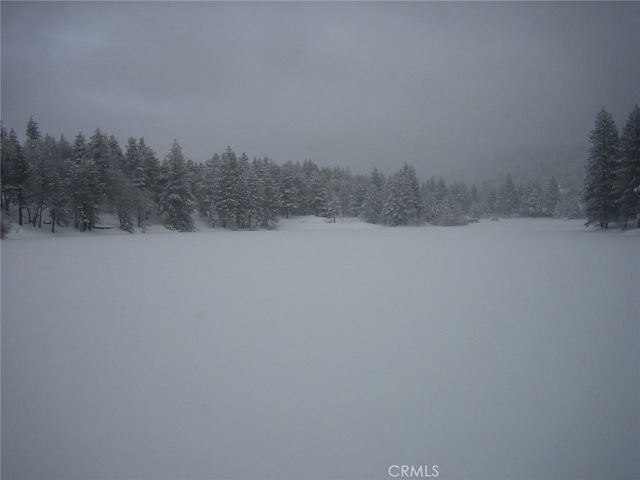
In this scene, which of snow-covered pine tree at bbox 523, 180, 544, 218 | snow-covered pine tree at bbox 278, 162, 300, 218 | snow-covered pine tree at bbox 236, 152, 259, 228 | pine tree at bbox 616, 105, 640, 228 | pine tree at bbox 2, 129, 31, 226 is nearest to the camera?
pine tree at bbox 616, 105, 640, 228

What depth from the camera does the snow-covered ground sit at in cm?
230

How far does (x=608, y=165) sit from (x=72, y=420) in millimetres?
38001

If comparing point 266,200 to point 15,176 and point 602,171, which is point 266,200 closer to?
point 15,176

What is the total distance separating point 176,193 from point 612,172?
4788 cm

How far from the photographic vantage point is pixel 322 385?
311 cm

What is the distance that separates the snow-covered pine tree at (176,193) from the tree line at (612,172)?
4562 cm

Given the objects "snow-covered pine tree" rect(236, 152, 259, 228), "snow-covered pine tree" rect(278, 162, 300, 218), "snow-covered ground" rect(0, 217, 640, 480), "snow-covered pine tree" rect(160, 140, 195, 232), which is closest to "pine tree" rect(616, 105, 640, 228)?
"snow-covered ground" rect(0, 217, 640, 480)

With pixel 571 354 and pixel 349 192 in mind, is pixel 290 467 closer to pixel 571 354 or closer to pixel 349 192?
pixel 571 354

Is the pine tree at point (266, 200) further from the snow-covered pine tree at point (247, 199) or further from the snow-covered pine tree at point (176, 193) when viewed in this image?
the snow-covered pine tree at point (176, 193)

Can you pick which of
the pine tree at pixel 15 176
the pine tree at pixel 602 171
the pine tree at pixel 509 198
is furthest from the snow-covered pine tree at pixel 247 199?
the pine tree at pixel 509 198

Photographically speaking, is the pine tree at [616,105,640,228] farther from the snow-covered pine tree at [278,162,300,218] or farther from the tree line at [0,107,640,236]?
the snow-covered pine tree at [278,162,300,218]

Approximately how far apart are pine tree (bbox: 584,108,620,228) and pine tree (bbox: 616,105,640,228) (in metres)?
1.42

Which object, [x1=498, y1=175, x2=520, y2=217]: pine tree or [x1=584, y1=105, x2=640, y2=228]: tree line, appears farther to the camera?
[x1=498, y1=175, x2=520, y2=217]: pine tree

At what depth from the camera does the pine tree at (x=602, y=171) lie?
2672cm
